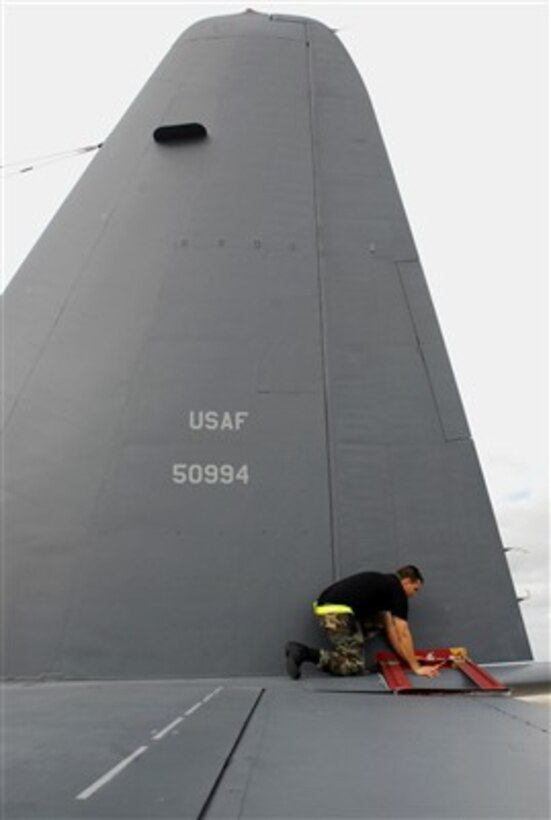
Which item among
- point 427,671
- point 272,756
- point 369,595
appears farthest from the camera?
point 369,595

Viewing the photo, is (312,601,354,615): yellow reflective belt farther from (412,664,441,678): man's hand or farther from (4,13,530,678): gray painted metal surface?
(412,664,441,678): man's hand

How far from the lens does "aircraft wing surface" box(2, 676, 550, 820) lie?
180 centimetres

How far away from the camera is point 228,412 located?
177 inches

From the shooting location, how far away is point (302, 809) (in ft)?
5.80

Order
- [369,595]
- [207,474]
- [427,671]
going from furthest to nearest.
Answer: [207,474], [369,595], [427,671]

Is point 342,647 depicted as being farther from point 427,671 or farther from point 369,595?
point 427,671

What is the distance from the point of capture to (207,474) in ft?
14.2

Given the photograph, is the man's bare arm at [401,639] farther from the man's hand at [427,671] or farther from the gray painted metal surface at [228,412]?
the gray painted metal surface at [228,412]

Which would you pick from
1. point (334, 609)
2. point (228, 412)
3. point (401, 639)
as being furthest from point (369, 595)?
point (228, 412)

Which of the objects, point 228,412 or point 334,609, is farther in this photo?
point 228,412

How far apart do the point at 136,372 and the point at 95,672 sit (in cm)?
172

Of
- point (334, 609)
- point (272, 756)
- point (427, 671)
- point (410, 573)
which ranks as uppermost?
point (410, 573)

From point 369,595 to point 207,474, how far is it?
1.13 m

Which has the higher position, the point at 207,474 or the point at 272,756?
the point at 207,474
